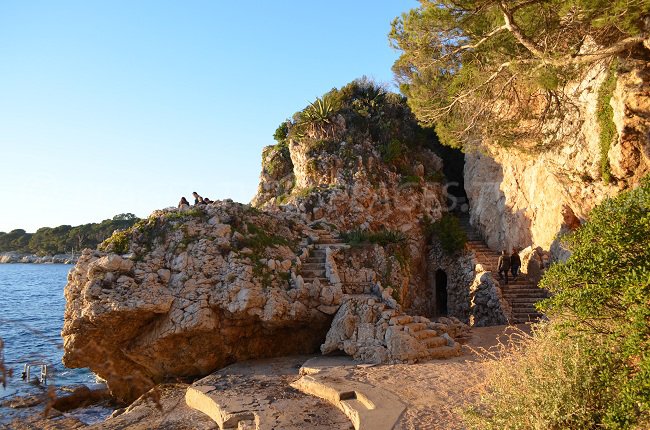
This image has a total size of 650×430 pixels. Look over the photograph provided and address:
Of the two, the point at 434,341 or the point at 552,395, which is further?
the point at 434,341

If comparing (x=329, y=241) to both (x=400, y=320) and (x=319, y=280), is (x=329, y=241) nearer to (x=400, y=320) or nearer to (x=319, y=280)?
(x=319, y=280)

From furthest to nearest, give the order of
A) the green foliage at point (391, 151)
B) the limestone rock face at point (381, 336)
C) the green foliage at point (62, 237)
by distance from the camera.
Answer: the green foliage at point (62, 237) < the green foliage at point (391, 151) < the limestone rock face at point (381, 336)

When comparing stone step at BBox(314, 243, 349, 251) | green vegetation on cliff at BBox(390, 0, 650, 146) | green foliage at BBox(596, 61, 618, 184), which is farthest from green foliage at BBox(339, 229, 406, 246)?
green foliage at BBox(596, 61, 618, 184)

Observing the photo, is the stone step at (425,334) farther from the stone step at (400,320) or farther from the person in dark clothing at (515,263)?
the person in dark clothing at (515,263)

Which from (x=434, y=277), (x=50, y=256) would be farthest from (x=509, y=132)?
(x=50, y=256)

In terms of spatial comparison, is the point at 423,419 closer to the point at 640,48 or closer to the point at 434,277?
the point at 640,48

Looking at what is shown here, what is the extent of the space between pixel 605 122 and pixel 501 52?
3702 mm

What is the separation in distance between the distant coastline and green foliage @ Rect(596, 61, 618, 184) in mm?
90302

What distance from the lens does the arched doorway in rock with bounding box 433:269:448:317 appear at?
2342cm

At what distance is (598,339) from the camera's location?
5.73 metres

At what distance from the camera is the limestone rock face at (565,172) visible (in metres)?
12.0

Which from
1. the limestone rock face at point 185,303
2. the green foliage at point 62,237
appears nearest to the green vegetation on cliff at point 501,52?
the limestone rock face at point 185,303

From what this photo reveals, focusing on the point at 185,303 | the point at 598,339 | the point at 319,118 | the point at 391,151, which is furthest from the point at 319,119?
the point at 598,339

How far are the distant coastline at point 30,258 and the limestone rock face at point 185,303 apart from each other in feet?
273
